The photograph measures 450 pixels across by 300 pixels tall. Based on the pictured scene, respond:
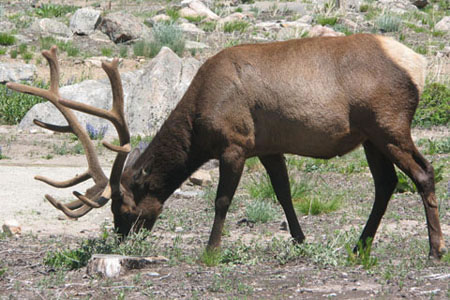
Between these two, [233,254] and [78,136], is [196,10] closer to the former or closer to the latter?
[78,136]

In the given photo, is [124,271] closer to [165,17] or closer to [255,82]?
[255,82]

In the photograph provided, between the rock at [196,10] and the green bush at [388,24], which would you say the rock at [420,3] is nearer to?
the green bush at [388,24]

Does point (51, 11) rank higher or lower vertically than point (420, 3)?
lower

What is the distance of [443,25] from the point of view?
24.1m

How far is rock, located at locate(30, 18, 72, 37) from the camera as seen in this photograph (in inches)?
862

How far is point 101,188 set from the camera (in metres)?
6.64

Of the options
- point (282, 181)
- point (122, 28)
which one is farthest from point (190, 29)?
point (282, 181)

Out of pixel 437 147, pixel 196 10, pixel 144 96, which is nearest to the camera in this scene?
pixel 437 147

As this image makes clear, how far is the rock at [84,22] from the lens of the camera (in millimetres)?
22250

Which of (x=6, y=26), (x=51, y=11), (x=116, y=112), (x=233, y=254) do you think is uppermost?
(x=116, y=112)

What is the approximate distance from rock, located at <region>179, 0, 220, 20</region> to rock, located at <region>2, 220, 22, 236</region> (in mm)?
18458

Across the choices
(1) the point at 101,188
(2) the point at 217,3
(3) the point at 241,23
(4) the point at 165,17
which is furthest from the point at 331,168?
(2) the point at 217,3

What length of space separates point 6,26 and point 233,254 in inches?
710

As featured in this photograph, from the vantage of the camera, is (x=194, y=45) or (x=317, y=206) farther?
(x=194, y=45)
